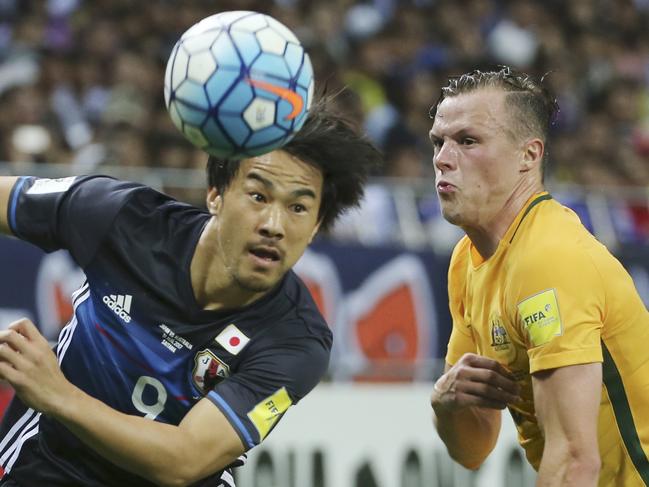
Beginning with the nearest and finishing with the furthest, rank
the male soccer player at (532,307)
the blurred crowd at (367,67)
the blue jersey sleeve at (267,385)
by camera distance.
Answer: the male soccer player at (532,307) → the blue jersey sleeve at (267,385) → the blurred crowd at (367,67)

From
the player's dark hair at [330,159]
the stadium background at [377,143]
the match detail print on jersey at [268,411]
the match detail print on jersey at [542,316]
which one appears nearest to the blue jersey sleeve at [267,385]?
the match detail print on jersey at [268,411]

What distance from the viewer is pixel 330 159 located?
13.6 ft

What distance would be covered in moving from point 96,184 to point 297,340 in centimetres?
88

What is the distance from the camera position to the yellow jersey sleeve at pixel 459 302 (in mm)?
4254

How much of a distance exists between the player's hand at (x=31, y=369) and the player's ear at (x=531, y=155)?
5.56 ft

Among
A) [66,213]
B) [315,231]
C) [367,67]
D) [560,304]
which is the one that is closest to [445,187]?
[315,231]

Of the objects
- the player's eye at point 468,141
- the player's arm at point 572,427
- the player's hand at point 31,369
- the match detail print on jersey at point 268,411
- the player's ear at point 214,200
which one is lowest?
the player's arm at point 572,427

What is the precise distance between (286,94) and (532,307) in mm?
1019

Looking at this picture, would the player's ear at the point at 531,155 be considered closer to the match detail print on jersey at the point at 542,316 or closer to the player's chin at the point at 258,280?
the match detail print on jersey at the point at 542,316

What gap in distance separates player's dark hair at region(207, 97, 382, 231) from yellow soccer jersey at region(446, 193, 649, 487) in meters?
0.58

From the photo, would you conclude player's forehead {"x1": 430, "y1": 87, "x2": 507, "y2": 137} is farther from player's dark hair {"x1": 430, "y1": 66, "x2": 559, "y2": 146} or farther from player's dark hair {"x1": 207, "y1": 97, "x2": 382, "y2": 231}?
player's dark hair {"x1": 207, "y1": 97, "x2": 382, "y2": 231}

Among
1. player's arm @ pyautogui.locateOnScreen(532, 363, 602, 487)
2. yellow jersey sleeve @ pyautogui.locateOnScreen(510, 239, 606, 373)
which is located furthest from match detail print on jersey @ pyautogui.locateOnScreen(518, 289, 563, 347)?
player's arm @ pyautogui.locateOnScreen(532, 363, 602, 487)

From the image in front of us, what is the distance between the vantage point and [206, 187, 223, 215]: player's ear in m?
4.12

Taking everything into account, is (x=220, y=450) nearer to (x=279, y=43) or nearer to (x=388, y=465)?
(x=279, y=43)
